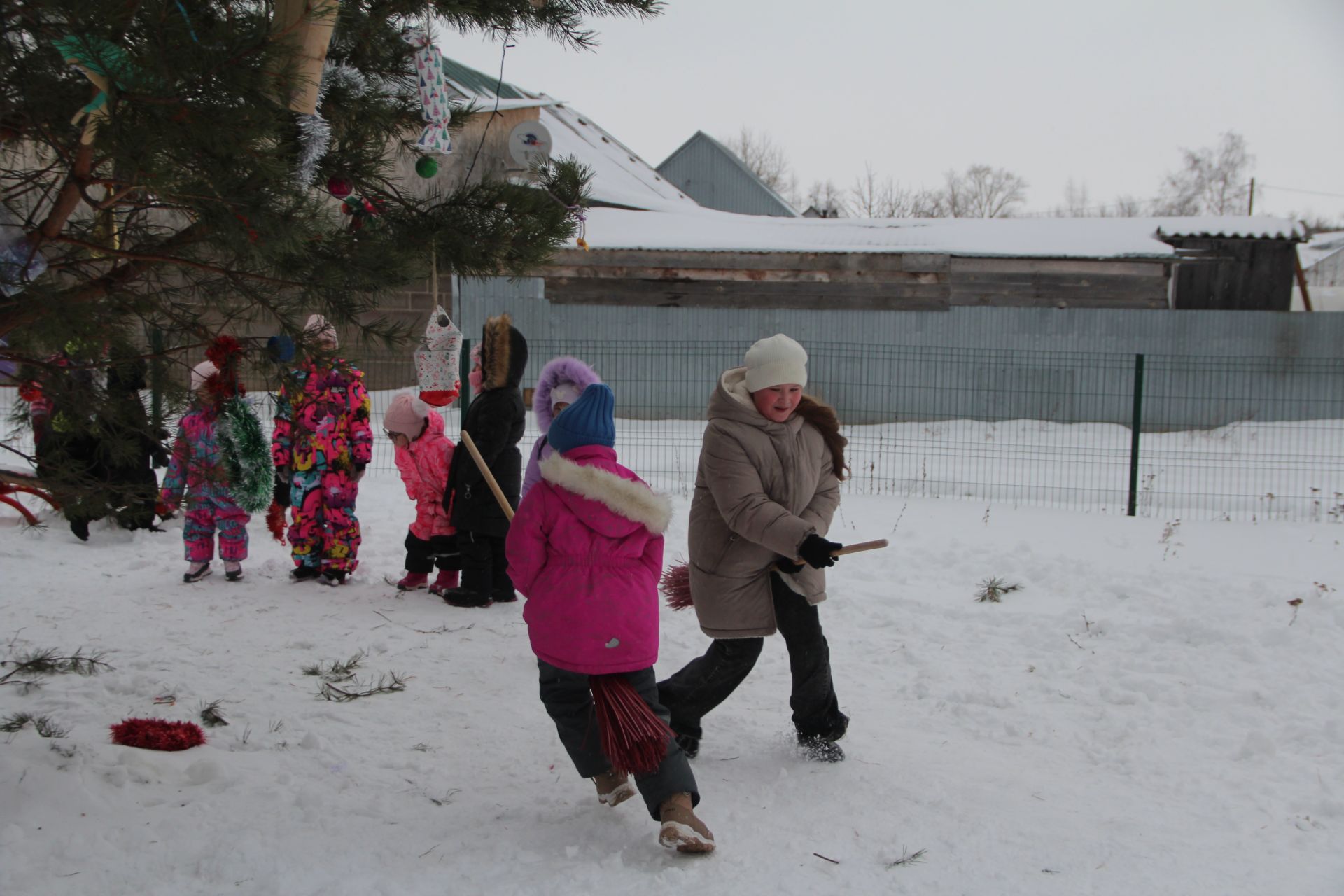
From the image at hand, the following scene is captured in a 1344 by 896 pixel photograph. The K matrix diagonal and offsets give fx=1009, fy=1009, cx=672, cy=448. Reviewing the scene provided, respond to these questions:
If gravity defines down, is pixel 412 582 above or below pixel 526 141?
below

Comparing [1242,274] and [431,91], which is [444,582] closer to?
[431,91]

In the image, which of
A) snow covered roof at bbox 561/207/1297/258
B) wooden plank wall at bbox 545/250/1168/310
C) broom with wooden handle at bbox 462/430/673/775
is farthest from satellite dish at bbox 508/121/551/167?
snow covered roof at bbox 561/207/1297/258

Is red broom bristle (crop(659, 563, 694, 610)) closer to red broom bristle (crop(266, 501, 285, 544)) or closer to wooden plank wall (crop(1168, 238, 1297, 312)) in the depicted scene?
red broom bristle (crop(266, 501, 285, 544))

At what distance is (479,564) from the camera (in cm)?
616

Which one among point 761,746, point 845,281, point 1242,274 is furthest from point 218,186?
point 1242,274

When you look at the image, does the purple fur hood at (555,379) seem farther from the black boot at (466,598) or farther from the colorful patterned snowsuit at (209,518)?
the colorful patterned snowsuit at (209,518)

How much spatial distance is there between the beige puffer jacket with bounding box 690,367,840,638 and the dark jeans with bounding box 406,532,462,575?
281cm

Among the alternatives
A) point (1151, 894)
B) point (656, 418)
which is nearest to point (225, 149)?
point (1151, 894)

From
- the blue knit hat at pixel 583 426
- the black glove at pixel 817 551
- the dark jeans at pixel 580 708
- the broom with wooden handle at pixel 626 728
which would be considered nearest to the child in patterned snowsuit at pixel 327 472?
the blue knit hat at pixel 583 426

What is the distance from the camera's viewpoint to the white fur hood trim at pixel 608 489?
3.23 metres

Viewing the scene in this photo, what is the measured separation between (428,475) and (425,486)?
76mm

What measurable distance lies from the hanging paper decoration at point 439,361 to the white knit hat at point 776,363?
6.96ft

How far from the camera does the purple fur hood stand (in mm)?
4934

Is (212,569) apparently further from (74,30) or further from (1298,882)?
Result: (1298,882)
